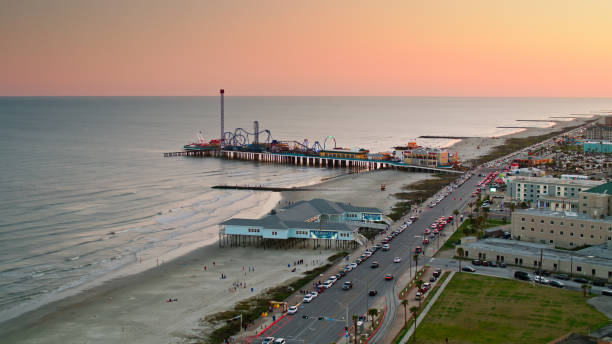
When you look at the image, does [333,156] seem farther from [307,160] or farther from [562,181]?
[562,181]

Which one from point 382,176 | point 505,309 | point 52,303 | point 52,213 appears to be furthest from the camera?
point 382,176

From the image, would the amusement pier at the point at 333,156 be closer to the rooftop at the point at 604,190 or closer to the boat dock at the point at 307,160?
the boat dock at the point at 307,160

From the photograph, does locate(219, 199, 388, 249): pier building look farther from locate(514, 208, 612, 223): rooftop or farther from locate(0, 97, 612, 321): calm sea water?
locate(514, 208, 612, 223): rooftop

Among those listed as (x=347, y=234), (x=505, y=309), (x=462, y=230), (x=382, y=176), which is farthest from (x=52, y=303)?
(x=382, y=176)

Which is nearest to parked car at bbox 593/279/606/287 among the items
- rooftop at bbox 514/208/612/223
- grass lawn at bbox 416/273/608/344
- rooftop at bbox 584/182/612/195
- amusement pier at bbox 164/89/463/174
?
grass lawn at bbox 416/273/608/344

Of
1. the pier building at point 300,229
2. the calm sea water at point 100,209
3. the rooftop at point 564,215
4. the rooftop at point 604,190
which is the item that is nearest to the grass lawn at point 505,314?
the rooftop at point 564,215

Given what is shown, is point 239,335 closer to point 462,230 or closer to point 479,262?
point 479,262

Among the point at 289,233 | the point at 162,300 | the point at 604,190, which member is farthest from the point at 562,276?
the point at 162,300
